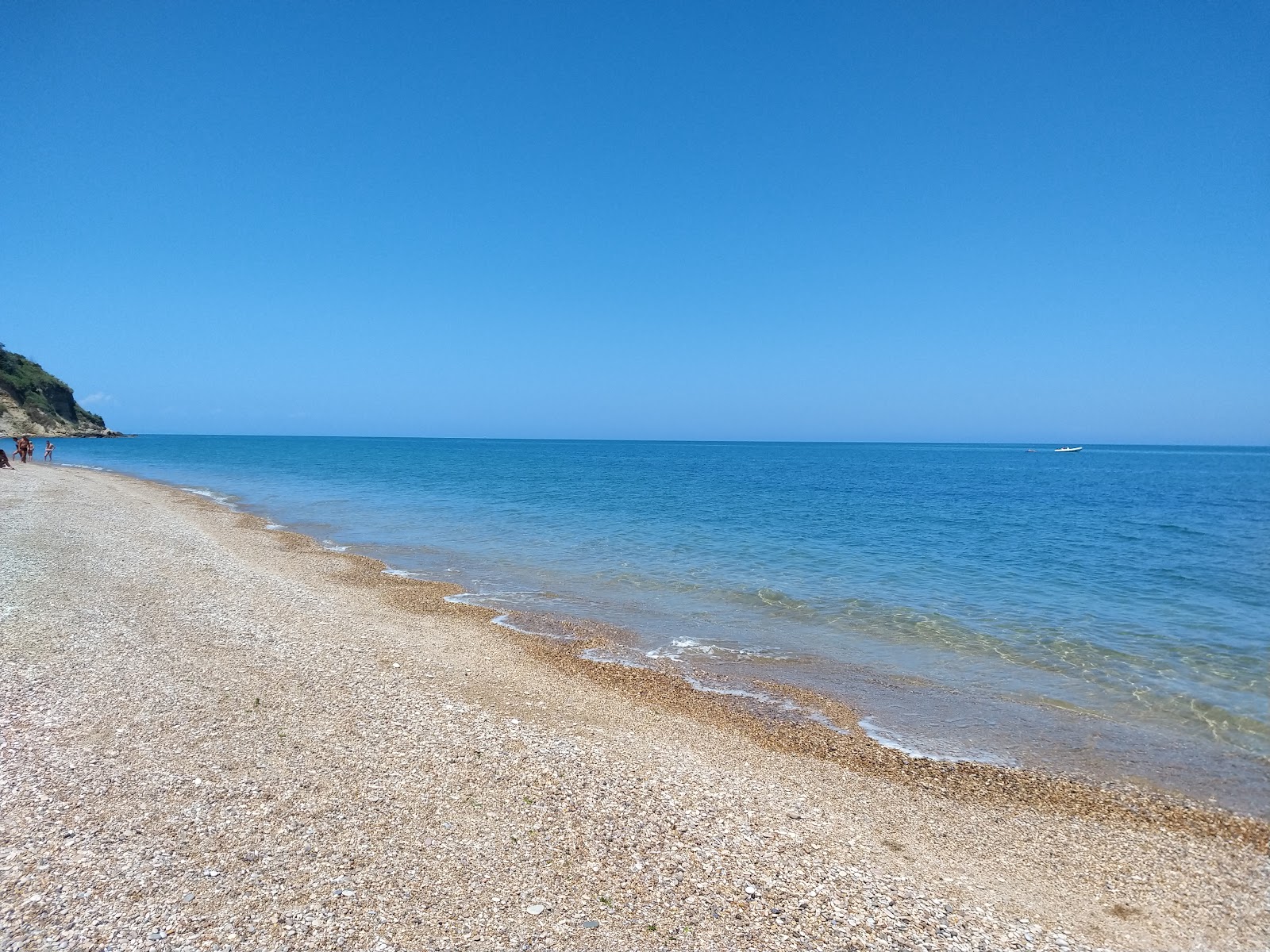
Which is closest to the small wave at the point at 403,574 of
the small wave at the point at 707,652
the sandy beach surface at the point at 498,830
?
the sandy beach surface at the point at 498,830

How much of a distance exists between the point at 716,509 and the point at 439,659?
30.3 metres

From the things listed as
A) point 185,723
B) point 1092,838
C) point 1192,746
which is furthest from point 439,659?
point 1192,746

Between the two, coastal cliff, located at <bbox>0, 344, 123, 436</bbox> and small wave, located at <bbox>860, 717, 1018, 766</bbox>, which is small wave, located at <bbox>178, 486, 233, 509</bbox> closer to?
small wave, located at <bbox>860, 717, 1018, 766</bbox>

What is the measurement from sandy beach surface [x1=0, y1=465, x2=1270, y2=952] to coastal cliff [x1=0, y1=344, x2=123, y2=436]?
414ft

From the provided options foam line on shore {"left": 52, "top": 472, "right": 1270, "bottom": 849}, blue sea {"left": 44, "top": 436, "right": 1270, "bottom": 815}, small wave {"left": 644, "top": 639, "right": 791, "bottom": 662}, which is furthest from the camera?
small wave {"left": 644, "top": 639, "right": 791, "bottom": 662}

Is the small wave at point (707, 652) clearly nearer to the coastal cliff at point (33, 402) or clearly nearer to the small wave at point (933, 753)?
the small wave at point (933, 753)

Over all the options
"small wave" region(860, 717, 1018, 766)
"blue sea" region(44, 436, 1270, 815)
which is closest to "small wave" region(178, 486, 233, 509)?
"blue sea" region(44, 436, 1270, 815)

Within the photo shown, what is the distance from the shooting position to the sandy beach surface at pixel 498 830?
544 cm

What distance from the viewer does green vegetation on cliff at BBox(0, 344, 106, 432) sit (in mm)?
106719

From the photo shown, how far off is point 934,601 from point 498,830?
15.4 metres

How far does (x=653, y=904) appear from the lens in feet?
18.8

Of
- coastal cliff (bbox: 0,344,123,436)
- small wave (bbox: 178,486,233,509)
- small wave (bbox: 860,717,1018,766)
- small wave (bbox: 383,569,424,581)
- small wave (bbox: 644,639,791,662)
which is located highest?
coastal cliff (bbox: 0,344,123,436)

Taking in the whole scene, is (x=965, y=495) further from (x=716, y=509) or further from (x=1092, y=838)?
(x=1092, y=838)

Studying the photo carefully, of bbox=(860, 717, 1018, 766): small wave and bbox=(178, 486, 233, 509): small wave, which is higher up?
bbox=(178, 486, 233, 509): small wave
